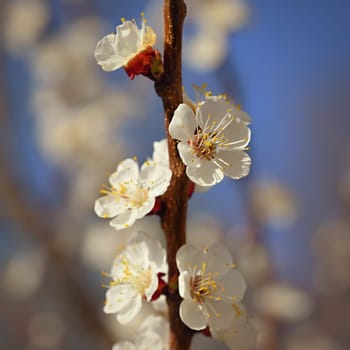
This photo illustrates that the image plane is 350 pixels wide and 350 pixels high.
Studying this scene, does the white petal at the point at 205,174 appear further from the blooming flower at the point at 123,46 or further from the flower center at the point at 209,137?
the blooming flower at the point at 123,46

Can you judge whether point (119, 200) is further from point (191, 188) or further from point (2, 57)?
point (2, 57)

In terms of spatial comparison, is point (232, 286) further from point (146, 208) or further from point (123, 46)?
point (123, 46)

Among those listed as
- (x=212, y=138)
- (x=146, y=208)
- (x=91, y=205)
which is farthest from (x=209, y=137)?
(x=91, y=205)

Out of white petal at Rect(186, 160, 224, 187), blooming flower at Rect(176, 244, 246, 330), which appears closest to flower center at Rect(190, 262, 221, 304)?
blooming flower at Rect(176, 244, 246, 330)

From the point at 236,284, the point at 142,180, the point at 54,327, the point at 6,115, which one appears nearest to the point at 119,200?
the point at 142,180

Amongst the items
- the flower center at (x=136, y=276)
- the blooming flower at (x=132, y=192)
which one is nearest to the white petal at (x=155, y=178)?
the blooming flower at (x=132, y=192)

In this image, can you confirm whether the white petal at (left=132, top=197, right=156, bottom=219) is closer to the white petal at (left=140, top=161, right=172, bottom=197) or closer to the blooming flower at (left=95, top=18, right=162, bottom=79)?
the white petal at (left=140, top=161, right=172, bottom=197)
